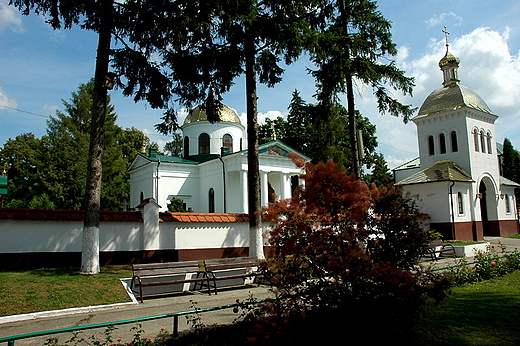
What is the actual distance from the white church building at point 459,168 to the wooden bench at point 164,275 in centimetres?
1945

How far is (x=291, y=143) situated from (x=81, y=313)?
125 feet

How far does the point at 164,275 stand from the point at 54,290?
8.07 ft

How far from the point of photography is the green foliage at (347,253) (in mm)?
4629

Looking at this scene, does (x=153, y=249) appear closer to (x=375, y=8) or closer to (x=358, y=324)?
(x=358, y=324)

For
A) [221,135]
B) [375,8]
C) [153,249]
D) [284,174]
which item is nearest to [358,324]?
[153,249]

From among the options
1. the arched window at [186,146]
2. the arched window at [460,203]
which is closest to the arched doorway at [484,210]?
the arched window at [460,203]

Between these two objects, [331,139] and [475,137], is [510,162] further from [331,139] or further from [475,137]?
[331,139]

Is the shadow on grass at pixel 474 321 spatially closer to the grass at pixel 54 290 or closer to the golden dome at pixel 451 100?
the grass at pixel 54 290

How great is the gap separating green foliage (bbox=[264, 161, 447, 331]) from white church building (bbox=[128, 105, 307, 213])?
23.7m

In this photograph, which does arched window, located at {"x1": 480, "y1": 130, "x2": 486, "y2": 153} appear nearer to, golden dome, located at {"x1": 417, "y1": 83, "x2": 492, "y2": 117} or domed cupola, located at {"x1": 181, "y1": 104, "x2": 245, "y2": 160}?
golden dome, located at {"x1": 417, "y1": 83, "x2": 492, "y2": 117}

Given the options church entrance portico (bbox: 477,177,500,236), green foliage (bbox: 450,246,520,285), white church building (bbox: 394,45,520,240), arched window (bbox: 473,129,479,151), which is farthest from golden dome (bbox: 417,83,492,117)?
green foliage (bbox: 450,246,520,285)

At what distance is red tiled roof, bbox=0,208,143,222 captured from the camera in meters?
11.2

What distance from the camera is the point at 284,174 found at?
32250 mm

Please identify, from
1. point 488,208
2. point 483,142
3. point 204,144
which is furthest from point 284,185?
point 488,208
